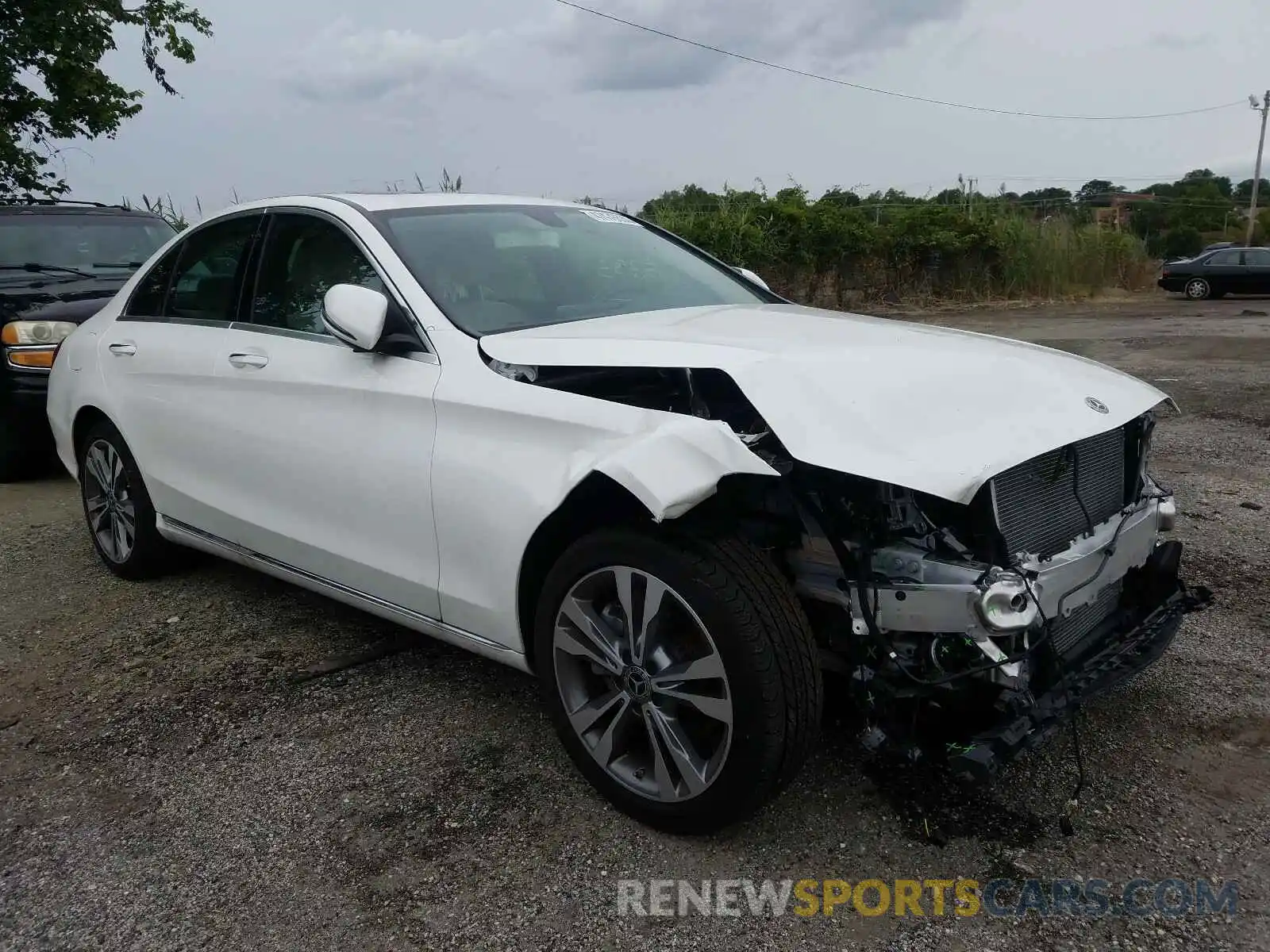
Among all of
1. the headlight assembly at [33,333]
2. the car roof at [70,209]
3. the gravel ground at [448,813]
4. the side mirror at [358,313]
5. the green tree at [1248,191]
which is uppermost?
the green tree at [1248,191]

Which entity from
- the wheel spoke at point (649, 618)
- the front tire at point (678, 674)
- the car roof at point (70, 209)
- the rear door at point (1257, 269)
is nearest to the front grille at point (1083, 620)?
the front tire at point (678, 674)

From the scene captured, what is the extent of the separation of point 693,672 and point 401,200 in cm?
217

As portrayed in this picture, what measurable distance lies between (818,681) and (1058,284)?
74.3ft

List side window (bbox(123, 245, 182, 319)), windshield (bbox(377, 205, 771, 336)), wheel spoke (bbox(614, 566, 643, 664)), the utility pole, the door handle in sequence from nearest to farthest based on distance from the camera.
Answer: wheel spoke (bbox(614, 566, 643, 664))
windshield (bbox(377, 205, 771, 336))
the door handle
side window (bbox(123, 245, 182, 319))
the utility pole

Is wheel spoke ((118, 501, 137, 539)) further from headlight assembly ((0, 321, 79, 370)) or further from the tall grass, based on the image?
the tall grass

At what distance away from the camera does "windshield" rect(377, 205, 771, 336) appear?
10.5 ft

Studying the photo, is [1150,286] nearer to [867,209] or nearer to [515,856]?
[867,209]

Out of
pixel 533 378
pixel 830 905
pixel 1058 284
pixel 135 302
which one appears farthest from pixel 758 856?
pixel 1058 284

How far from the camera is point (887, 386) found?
8.09 ft

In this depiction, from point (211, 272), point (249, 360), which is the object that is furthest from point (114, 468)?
point (249, 360)

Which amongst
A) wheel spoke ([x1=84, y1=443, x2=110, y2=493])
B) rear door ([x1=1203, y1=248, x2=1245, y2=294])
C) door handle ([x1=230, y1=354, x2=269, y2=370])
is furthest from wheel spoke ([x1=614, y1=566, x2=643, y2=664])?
rear door ([x1=1203, y1=248, x2=1245, y2=294])

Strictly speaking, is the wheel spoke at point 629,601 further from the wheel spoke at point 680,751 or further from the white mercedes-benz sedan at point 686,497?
the wheel spoke at point 680,751

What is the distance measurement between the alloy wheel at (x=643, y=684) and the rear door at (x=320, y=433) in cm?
56

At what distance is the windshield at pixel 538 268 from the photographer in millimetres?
3186
